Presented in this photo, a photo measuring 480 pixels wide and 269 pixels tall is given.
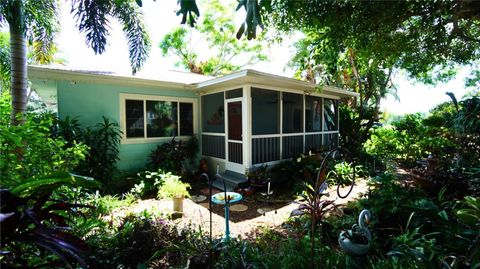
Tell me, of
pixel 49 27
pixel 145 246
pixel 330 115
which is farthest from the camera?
pixel 330 115

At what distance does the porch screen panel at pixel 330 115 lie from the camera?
367 inches

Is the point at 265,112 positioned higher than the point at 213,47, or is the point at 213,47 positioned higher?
the point at 213,47

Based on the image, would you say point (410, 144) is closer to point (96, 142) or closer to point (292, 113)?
point (292, 113)

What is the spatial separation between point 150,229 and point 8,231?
166 centimetres

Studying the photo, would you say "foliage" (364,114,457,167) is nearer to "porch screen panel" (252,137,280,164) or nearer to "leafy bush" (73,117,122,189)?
"porch screen panel" (252,137,280,164)

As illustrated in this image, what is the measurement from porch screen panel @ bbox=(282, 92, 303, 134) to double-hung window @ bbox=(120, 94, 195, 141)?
3.09m

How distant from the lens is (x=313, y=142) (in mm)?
8625

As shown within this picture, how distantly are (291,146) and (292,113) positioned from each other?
3.59 feet

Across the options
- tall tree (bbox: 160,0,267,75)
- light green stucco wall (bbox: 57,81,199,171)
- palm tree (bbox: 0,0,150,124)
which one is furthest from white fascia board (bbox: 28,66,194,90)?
tall tree (bbox: 160,0,267,75)

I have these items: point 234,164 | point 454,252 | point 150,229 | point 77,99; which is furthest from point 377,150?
point 77,99

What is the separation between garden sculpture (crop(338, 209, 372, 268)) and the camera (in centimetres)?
193

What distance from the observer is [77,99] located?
246 inches

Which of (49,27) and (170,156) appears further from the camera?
(170,156)

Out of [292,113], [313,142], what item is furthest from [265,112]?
[313,142]
